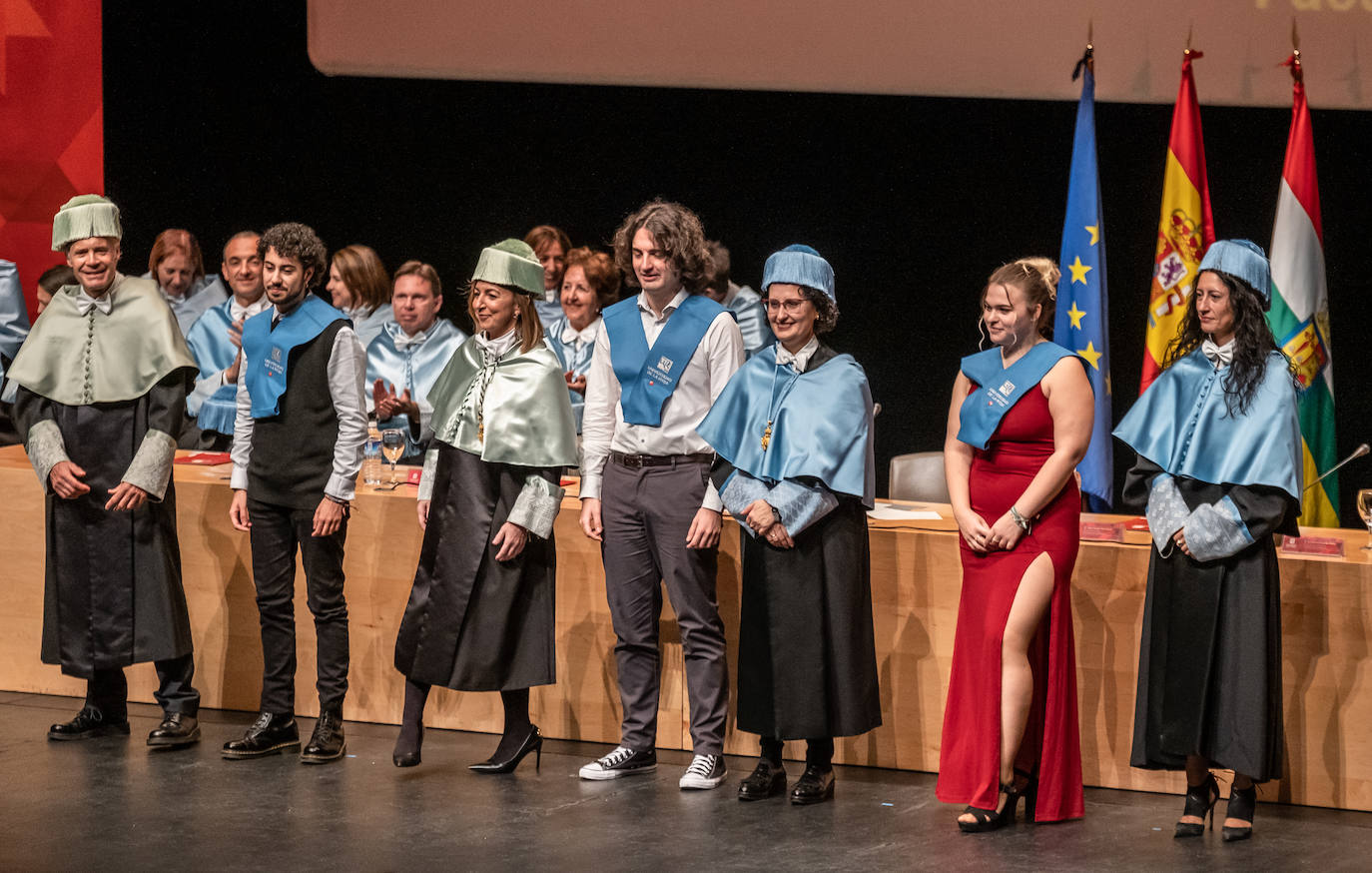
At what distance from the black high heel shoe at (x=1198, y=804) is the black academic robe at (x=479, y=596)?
1.63 metres

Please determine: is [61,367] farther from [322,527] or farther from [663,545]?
[663,545]

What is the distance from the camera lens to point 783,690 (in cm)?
405

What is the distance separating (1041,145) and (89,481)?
4063 mm

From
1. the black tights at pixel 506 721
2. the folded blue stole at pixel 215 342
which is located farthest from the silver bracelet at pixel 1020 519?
the folded blue stole at pixel 215 342

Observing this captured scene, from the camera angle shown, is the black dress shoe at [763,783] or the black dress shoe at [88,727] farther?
the black dress shoe at [88,727]

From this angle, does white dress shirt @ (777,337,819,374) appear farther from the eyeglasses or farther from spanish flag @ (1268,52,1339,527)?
spanish flag @ (1268,52,1339,527)

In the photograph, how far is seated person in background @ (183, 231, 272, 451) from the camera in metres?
5.76

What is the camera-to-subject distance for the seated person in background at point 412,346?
607cm

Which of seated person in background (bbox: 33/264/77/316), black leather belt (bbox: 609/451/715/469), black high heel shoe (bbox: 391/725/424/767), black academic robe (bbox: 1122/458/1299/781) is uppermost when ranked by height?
seated person in background (bbox: 33/264/77/316)

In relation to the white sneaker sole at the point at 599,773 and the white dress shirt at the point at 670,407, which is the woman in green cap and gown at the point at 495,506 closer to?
the white dress shirt at the point at 670,407

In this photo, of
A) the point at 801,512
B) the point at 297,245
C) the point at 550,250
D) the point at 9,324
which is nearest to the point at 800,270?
the point at 801,512

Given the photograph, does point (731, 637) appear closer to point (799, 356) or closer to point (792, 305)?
point (799, 356)

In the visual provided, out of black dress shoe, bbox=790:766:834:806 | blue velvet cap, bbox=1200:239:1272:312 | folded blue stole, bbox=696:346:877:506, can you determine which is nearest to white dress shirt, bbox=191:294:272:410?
folded blue stole, bbox=696:346:877:506

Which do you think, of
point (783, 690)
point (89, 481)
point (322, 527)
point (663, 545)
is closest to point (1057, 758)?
point (783, 690)
